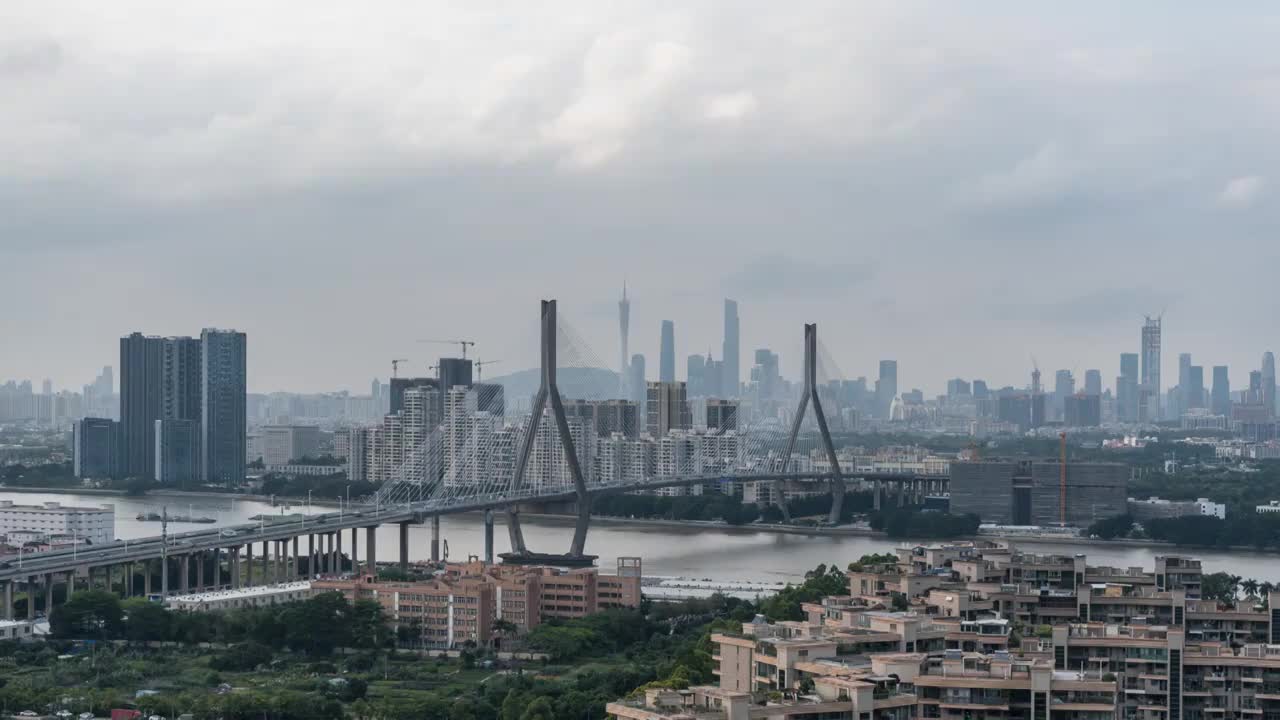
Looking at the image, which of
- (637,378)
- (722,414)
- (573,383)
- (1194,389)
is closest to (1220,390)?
(1194,389)

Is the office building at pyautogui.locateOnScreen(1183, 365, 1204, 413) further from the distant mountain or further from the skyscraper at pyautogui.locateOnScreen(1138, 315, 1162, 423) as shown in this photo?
the distant mountain

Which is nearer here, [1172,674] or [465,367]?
[1172,674]

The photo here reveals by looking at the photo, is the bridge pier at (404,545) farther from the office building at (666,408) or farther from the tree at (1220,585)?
the office building at (666,408)

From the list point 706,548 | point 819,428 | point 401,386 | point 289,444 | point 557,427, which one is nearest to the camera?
point 557,427

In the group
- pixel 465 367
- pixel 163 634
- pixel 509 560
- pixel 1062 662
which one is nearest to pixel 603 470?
pixel 465 367

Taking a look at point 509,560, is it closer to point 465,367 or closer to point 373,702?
point 373,702

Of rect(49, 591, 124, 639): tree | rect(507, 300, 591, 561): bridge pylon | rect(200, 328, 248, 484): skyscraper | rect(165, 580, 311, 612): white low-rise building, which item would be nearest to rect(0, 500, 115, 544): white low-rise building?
rect(507, 300, 591, 561): bridge pylon

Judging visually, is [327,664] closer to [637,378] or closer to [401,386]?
[401,386]

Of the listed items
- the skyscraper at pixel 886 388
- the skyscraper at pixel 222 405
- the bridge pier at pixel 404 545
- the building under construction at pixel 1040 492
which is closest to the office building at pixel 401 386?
the skyscraper at pixel 222 405
